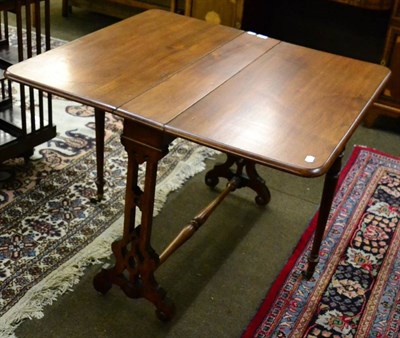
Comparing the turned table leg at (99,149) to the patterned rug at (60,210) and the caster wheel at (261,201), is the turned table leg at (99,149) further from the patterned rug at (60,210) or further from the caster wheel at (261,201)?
the caster wheel at (261,201)

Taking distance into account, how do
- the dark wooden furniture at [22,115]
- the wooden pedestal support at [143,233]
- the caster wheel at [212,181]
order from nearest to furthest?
the wooden pedestal support at [143,233] < the dark wooden furniture at [22,115] < the caster wheel at [212,181]

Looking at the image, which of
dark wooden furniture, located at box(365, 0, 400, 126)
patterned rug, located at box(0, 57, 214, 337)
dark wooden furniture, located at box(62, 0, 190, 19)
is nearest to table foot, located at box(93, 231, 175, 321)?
patterned rug, located at box(0, 57, 214, 337)

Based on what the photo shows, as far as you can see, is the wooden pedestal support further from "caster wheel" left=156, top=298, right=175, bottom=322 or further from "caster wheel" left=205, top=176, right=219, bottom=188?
"caster wheel" left=205, top=176, right=219, bottom=188

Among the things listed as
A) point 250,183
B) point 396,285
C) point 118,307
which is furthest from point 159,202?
point 396,285

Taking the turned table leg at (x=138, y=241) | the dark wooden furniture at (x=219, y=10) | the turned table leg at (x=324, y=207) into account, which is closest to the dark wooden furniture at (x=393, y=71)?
the dark wooden furniture at (x=219, y=10)

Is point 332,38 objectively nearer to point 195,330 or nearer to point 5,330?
point 195,330

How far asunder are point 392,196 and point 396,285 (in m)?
0.56

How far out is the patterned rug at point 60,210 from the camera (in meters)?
1.95

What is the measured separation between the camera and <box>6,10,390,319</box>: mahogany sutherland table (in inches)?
58.6

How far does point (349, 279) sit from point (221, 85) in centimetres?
85

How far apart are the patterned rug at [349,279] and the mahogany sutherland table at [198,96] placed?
11 cm

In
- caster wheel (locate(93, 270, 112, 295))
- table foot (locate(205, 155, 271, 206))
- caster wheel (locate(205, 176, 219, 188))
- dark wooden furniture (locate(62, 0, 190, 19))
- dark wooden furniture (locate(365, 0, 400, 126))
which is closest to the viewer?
caster wheel (locate(93, 270, 112, 295))

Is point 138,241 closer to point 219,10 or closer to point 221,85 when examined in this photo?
point 221,85

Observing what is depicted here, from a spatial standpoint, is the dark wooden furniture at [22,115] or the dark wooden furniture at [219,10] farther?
the dark wooden furniture at [219,10]
